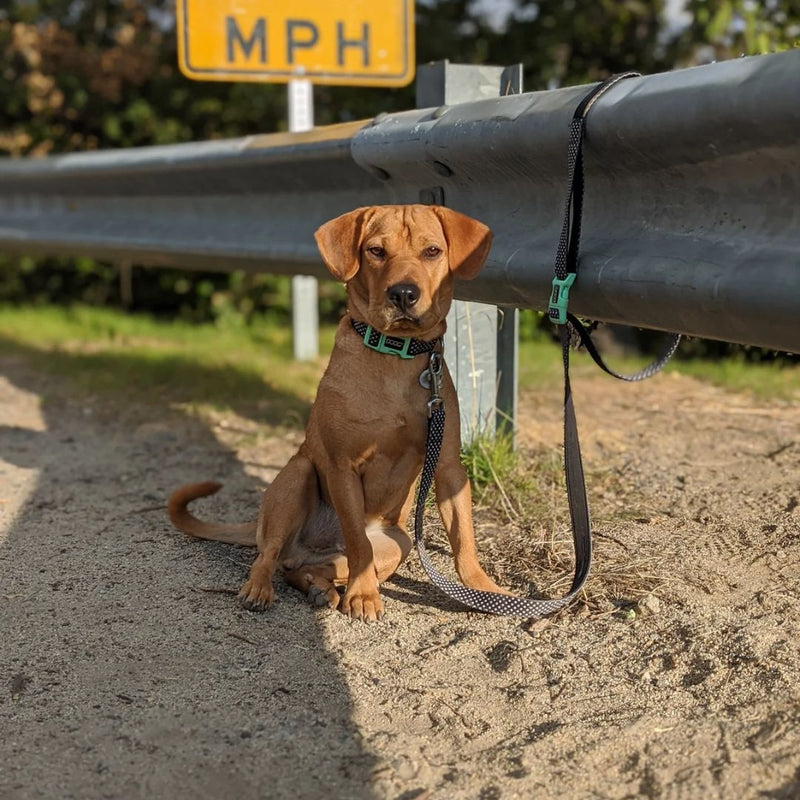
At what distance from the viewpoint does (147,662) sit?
8.25 ft

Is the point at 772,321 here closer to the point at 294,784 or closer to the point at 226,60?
the point at 294,784

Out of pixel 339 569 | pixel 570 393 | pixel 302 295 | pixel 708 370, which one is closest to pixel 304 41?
pixel 302 295

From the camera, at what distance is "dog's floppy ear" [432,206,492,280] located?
2.98 metres

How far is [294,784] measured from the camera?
199cm

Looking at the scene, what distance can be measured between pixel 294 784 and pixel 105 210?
4232 mm

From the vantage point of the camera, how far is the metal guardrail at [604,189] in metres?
2.10

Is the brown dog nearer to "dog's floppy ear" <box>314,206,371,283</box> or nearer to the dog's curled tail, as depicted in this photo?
"dog's floppy ear" <box>314,206,371,283</box>

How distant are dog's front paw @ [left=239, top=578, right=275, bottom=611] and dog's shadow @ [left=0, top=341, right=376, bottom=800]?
4 centimetres

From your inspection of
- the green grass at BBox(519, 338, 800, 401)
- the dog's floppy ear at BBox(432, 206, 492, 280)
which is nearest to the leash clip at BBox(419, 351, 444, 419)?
the dog's floppy ear at BBox(432, 206, 492, 280)

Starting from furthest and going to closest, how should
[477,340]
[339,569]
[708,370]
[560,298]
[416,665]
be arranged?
[708,370], [477,340], [339,569], [560,298], [416,665]

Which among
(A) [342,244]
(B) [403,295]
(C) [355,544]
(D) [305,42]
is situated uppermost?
(D) [305,42]

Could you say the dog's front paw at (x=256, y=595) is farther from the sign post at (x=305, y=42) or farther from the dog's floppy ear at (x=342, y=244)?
the sign post at (x=305, y=42)

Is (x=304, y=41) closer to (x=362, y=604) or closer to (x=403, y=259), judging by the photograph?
(x=403, y=259)

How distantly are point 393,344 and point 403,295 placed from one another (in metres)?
0.21
